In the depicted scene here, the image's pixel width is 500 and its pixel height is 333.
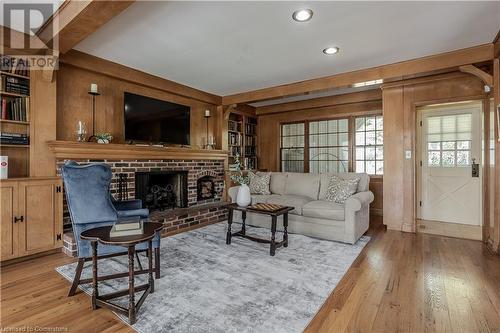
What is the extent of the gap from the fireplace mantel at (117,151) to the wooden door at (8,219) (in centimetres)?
58

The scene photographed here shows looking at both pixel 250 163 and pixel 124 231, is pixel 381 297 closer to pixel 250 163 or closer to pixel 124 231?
pixel 124 231

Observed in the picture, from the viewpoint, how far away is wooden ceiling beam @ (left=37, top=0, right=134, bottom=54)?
2.04 metres

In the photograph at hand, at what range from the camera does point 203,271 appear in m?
2.62

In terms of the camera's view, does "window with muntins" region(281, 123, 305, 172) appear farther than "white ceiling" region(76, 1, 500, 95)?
Yes

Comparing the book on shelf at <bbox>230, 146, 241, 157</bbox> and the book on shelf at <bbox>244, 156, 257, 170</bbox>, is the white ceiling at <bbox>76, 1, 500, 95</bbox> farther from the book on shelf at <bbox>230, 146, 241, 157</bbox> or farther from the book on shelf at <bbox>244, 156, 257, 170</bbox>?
the book on shelf at <bbox>244, 156, 257, 170</bbox>

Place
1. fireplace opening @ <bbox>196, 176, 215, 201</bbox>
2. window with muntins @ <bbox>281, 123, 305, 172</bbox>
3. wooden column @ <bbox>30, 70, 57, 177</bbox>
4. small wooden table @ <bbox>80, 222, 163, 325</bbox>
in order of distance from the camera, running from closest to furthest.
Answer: small wooden table @ <bbox>80, 222, 163, 325</bbox> < wooden column @ <bbox>30, 70, 57, 177</bbox> < fireplace opening @ <bbox>196, 176, 215, 201</bbox> < window with muntins @ <bbox>281, 123, 305, 172</bbox>

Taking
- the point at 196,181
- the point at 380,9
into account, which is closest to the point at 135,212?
the point at 196,181

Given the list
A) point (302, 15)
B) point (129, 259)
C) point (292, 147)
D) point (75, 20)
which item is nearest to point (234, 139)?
point (292, 147)

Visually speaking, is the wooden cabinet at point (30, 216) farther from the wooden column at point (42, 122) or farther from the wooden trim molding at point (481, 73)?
the wooden trim molding at point (481, 73)

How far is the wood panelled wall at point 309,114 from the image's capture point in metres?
5.28

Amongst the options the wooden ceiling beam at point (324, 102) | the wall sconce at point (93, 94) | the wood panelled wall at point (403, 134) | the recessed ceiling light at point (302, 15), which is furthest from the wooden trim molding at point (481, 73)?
the wall sconce at point (93, 94)

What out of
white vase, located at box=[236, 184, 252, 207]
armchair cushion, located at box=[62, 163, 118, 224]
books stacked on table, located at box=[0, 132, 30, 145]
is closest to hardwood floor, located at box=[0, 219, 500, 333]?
armchair cushion, located at box=[62, 163, 118, 224]

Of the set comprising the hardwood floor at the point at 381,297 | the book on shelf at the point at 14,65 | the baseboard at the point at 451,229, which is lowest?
the hardwood floor at the point at 381,297

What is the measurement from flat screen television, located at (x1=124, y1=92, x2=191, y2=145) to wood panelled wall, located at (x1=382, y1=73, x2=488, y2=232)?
353 cm
